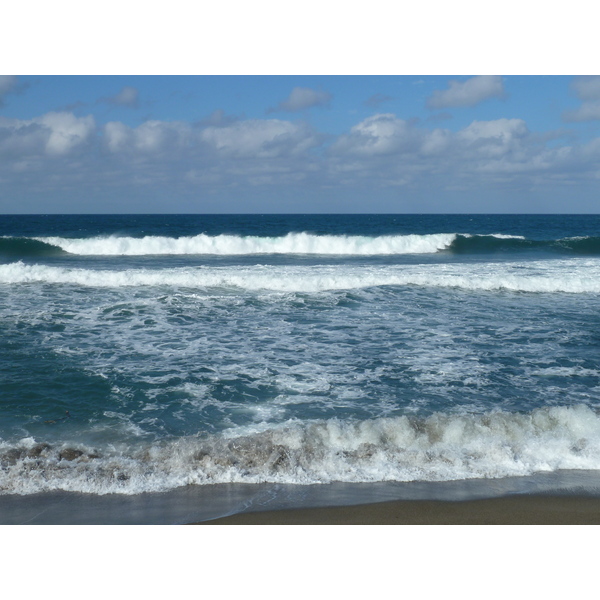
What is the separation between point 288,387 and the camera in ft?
24.3

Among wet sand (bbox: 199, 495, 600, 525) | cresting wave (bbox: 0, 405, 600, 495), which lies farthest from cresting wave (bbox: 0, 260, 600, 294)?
wet sand (bbox: 199, 495, 600, 525)

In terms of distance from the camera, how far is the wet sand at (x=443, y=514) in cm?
445

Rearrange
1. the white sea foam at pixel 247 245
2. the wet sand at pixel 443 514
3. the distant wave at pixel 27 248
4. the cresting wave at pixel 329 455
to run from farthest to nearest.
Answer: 1. the white sea foam at pixel 247 245
2. the distant wave at pixel 27 248
3. the cresting wave at pixel 329 455
4. the wet sand at pixel 443 514

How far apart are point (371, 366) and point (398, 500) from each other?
3.55m

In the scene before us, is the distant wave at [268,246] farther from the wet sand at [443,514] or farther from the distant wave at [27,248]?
the wet sand at [443,514]

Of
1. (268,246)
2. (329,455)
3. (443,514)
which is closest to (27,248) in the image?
(268,246)

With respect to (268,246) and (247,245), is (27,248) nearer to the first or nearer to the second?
(247,245)

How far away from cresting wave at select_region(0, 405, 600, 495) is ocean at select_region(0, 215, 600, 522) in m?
0.02

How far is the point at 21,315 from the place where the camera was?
11.1 metres

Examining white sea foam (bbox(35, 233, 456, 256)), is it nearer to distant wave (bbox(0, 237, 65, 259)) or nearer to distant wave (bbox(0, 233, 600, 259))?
distant wave (bbox(0, 233, 600, 259))

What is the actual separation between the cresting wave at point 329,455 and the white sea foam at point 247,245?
783 inches

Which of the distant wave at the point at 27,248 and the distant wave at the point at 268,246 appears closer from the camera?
the distant wave at the point at 27,248

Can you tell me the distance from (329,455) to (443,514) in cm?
135

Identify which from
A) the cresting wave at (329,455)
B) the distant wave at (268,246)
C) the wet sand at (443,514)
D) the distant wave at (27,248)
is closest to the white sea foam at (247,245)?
the distant wave at (268,246)
